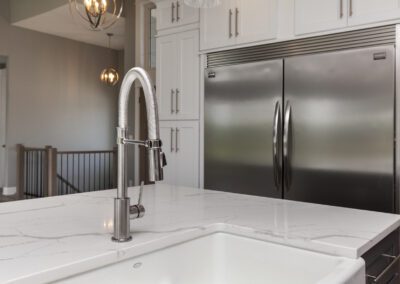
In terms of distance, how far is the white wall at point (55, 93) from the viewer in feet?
21.1

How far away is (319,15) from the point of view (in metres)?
2.33

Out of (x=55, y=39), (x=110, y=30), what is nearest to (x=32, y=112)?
(x=55, y=39)

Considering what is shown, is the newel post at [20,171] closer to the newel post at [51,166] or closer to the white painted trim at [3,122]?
the white painted trim at [3,122]

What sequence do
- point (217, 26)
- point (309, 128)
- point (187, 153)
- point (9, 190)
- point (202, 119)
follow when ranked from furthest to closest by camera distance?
point (9, 190) → point (187, 153) → point (202, 119) → point (217, 26) → point (309, 128)

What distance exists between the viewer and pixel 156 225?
3.78 feet

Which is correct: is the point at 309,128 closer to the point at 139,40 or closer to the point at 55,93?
the point at 139,40

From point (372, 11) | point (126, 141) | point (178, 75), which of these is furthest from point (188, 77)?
point (126, 141)

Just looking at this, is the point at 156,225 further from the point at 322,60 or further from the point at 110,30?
the point at 110,30

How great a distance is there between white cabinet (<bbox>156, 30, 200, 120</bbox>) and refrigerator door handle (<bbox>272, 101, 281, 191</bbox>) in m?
0.76

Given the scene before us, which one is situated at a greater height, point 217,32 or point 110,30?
point 110,30

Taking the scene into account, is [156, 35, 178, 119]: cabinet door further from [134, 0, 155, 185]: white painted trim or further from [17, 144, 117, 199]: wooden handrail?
[17, 144, 117, 199]: wooden handrail

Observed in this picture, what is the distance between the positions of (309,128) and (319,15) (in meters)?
0.72

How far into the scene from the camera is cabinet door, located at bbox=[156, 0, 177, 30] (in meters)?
3.17

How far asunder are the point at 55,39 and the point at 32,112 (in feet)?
4.96
